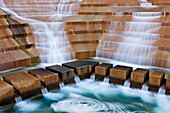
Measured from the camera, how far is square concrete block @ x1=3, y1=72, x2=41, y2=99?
195 inches

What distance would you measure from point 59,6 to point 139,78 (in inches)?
268

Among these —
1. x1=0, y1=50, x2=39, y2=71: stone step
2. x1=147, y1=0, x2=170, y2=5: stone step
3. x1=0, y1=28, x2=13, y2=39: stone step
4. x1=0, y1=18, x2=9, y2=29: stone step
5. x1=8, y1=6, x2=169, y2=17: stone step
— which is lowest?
x1=0, y1=50, x2=39, y2=71: stone step

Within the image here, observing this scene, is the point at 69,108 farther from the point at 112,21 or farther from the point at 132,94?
the point at 112,21

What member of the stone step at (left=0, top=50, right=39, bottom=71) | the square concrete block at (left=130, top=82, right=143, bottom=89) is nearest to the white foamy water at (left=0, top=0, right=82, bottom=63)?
the stone step at (left=0, top=50, right=39, bottom=71)

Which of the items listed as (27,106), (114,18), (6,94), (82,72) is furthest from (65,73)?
(114,18)

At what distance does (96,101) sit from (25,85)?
2.08 m

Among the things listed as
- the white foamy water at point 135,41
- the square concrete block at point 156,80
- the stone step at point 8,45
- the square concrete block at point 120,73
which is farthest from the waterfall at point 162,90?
the stone step at point 8,45

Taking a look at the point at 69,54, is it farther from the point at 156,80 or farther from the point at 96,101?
the point at 156,80

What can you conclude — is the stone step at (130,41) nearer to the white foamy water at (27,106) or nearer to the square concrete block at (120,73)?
the square concrete block at (120,73)

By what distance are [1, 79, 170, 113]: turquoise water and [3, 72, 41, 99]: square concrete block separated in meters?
0.24

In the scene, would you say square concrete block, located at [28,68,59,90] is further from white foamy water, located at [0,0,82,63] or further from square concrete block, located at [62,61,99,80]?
white foamy water, located at [0,0,82,63]

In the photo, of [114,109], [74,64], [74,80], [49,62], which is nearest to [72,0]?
[49,62]

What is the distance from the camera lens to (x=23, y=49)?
7.66 m

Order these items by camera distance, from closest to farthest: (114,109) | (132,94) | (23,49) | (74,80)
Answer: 1. (114,109)
2. (132,94)
3. (74,80)
4. (23,49)
